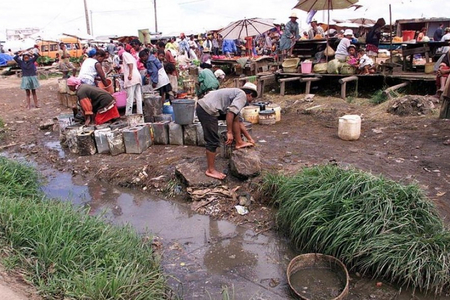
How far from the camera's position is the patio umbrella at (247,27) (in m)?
13.4

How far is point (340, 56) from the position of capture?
1096cm

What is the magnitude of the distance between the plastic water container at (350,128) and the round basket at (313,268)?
12.1 ft

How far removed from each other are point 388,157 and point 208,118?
2.99 meters

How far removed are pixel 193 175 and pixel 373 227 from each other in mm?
2666

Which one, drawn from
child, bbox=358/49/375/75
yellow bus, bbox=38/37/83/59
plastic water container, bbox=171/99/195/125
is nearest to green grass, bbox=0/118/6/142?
plastic water container, bbox=171/99/195/125

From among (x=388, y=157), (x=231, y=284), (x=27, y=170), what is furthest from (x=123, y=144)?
(x=388, y=157)

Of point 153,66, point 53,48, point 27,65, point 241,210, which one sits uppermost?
point 53,48

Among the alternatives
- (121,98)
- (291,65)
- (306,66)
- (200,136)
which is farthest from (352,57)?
(121,98)

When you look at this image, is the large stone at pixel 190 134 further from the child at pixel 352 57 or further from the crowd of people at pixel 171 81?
the child at pixel 352 57

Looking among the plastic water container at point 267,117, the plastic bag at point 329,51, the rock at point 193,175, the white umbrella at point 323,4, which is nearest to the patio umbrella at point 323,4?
the white umbrella at point 323,4

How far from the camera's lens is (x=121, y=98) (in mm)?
8273

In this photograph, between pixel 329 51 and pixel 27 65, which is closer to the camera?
pixel 27 65

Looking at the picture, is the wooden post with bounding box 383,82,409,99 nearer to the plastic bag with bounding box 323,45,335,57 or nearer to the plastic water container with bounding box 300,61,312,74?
the plastic bag with bounding box 323,45,335,57

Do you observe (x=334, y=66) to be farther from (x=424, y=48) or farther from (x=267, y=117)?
(x=267, y=117)
